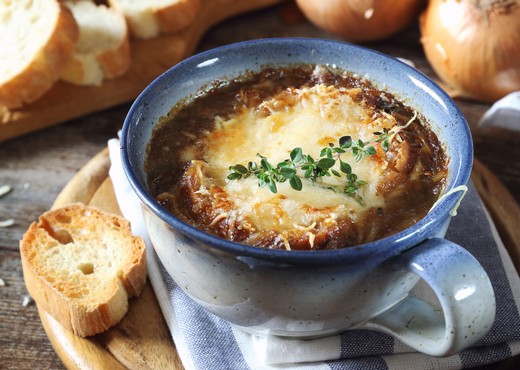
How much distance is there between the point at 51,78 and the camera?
289cm

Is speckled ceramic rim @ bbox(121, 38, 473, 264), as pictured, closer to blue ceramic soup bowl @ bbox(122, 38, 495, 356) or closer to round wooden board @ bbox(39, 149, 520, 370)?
blue ceramic soup bowl @ bbox(122, 38, 495, 356)

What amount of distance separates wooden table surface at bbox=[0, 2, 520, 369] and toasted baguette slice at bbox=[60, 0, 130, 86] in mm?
170

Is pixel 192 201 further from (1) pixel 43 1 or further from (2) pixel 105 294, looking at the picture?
(1) pixel 43 1

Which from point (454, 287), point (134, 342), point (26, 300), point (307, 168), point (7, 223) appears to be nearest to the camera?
point (454, 287)

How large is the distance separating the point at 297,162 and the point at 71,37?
65.8 inches

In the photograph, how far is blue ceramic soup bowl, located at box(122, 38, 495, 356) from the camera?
1.40 metres

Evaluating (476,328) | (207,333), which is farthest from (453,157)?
(207,333)

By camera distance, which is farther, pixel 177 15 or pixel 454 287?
pixel 177 15

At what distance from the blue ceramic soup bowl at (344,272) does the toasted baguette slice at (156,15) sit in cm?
127

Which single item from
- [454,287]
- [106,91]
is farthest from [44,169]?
[454,287]

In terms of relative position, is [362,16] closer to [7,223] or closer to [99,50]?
[99,50]

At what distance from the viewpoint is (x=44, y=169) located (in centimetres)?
274

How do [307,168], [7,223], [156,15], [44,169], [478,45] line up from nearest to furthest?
[307,168], [7,223], [44,169], [478,45], [156,15]

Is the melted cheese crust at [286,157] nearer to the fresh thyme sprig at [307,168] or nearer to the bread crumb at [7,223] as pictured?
the fresh thyme sprig at [307,168]
